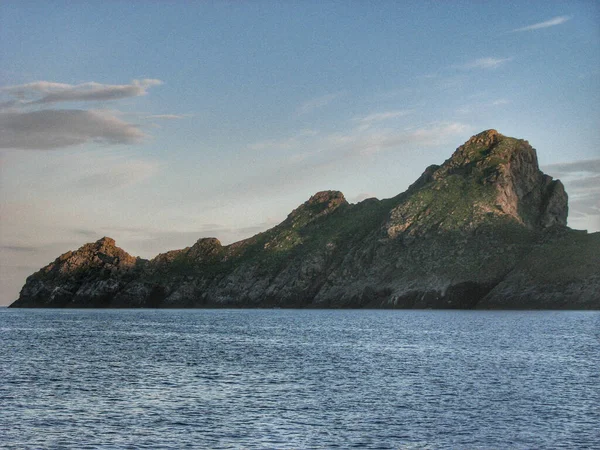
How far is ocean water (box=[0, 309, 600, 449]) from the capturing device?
45125 millimetres

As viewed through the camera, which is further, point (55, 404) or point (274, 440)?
point (55, 404)

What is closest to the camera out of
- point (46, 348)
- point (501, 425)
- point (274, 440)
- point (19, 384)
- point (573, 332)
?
point (274, 440)

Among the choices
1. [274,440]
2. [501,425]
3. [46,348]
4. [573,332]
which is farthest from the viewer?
[573,332]

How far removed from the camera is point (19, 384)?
68.8 meters

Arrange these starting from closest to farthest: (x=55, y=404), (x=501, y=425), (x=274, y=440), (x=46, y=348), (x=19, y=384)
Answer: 1. (x=274, y=440)
2. (x=501, y=425)
3. (x=55, y=404)
4. (x=19, y=384)
5. (x=46, y=348)

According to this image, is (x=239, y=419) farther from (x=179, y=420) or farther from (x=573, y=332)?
(x=573, y=332)

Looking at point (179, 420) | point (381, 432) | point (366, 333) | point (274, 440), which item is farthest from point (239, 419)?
point (366, 333)

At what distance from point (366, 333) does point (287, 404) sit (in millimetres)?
94512

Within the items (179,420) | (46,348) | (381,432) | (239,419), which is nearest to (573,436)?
(381,432)

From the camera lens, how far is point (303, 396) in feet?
202

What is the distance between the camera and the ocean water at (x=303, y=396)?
148 feet

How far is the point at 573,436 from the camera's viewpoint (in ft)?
148

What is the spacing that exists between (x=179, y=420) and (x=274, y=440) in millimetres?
9625

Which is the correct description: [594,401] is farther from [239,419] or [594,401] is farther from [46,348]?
[46,348]
